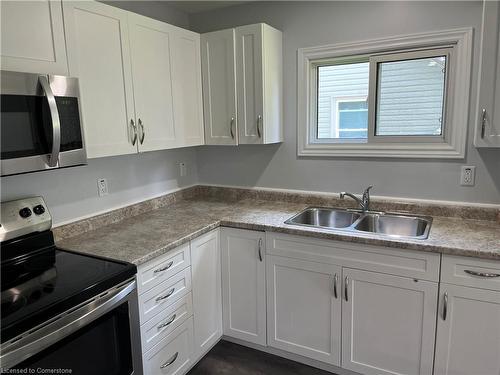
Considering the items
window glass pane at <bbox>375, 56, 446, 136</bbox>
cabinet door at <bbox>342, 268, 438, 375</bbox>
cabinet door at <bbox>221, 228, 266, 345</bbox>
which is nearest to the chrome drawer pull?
cabinet door at <bbox>221, 228, 266, 345</bbox>

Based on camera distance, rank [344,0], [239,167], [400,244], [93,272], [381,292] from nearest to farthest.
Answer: [93,272]
[400,244]
[381,292]
[344,0]
[239,167]

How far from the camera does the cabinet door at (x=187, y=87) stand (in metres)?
2.46

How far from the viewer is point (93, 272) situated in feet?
5.19

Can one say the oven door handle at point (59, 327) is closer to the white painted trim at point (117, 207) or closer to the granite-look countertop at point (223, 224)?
the granite-look countertop at point (223, 224)

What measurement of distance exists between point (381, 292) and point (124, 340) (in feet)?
4.36

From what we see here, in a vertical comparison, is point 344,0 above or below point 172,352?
above

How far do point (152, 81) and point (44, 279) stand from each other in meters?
1.28

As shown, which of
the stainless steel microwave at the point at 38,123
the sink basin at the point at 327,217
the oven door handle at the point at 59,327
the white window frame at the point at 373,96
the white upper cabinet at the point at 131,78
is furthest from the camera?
the sink basin at the point at 327,217

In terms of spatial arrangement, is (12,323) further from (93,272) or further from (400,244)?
(400,244)

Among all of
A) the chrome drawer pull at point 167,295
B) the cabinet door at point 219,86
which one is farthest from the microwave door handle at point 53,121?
the cabinet door at point 219,86

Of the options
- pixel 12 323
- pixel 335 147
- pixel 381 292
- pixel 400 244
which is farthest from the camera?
pixel 335 147

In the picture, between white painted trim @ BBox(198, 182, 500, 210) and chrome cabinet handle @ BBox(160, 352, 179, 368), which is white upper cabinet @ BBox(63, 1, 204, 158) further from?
chrome cabinet handle @ BBox(160, 352, 179, 368)

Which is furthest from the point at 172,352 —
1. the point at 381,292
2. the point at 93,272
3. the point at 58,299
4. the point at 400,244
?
the point at 400,244

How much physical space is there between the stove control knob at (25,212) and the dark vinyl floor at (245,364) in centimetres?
134
